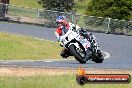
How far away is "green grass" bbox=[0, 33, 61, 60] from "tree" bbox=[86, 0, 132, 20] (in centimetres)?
1664

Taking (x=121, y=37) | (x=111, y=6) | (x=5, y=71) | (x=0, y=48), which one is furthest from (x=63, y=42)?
(x=111, y=6)

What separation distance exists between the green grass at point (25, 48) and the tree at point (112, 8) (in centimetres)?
1664

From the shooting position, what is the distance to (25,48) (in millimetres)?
28562

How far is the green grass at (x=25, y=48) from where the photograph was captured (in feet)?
83.8

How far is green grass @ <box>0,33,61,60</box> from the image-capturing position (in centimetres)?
2555

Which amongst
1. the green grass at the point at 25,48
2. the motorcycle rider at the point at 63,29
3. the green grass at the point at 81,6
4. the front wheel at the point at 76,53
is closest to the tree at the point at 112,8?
the green grass at the point at 25,48

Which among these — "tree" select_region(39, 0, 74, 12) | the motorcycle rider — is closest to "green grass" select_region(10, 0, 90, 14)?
"tree" select_region(39, 0, 74, 12)

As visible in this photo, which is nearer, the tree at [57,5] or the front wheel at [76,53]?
the front wheel at [76,53]

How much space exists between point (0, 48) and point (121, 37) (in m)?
17.4

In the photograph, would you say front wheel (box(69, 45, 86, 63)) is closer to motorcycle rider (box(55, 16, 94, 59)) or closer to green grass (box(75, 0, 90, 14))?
motorcycle rider (box(55, 16, 94, 59))

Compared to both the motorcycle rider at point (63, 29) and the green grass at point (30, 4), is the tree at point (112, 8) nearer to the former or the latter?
the green grass at point (30, 4)

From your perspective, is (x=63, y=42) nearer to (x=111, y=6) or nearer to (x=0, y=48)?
(x=0, y=48)

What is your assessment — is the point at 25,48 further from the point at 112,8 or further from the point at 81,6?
the point at 81,6

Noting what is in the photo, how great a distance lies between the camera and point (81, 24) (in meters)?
45.0
